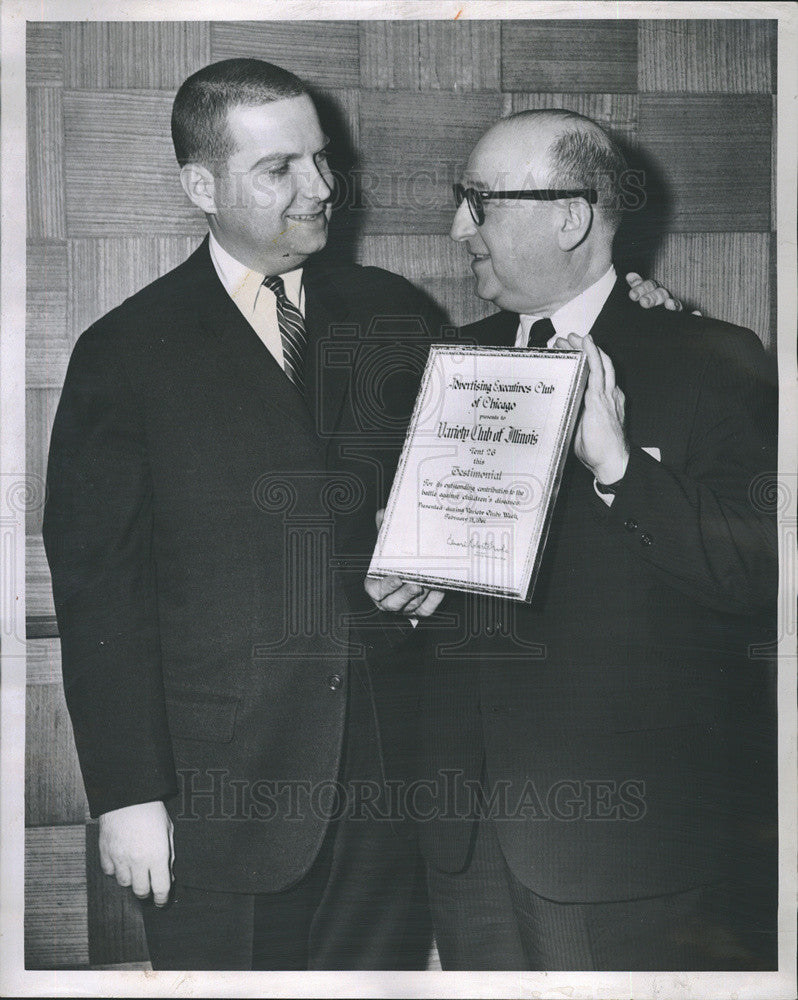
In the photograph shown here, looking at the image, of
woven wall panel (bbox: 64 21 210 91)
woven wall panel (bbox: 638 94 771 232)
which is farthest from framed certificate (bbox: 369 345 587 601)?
woven wall panel (bbox: 64 21 210 91)

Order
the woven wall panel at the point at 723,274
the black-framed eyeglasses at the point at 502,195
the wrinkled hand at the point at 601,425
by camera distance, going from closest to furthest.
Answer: the wrinkled hand at the point at 601,425
the black-framed eyeglasses at the point at 502,195
the woven wall panel at the point at 723,274

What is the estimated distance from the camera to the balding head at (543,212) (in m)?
1.51

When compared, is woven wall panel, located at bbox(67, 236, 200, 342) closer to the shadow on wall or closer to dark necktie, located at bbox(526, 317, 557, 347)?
dark necktie, located at bbox(526, 317, 557, 347)

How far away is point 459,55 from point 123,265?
2.17ft

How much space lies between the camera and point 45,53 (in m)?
1.60

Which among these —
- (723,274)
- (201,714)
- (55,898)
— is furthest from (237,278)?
(55,898)

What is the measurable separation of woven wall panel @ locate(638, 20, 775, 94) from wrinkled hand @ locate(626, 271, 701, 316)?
332mm

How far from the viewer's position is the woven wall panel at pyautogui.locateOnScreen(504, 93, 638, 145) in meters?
1.60

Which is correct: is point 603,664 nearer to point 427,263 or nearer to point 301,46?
point 427,263

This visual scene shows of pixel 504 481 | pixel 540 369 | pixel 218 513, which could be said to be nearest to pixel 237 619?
pixel 218 513

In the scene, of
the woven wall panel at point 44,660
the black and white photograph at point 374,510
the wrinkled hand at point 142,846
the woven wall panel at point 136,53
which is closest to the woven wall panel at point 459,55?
the black and white photograph at point 374,510

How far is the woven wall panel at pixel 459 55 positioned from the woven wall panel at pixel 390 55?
14mm

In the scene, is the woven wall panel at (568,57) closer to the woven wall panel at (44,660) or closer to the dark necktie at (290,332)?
the dark necktie at (290,332)

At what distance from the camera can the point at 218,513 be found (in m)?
1.53
